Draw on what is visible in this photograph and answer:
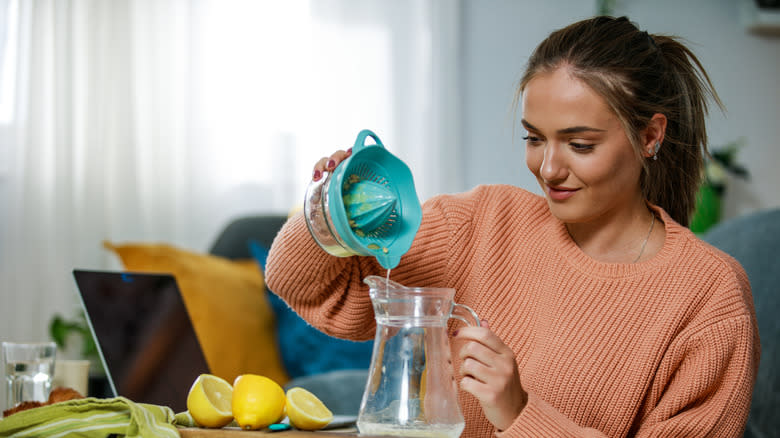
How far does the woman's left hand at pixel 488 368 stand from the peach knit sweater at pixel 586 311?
215 millimetres

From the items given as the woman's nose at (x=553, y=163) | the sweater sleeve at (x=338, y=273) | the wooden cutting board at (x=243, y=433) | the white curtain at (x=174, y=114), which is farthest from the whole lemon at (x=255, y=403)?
the white curtain at (x=174, y=114)

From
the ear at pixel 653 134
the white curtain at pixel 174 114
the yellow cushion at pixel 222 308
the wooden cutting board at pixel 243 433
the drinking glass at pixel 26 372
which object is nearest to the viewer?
the wooden cutting board at pixel 243 433

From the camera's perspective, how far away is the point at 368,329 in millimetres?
1305

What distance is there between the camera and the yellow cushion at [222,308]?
216cm

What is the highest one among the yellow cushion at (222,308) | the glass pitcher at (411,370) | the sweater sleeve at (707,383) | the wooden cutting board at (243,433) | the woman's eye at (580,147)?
the woman's eye at (580,147)

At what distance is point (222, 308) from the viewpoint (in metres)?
2.24

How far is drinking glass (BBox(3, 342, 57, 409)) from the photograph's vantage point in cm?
107

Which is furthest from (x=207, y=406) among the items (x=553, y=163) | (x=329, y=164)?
(x=553, y=163)

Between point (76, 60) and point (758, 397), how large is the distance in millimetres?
2397

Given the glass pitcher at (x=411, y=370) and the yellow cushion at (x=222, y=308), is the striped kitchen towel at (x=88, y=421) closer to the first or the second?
the glass pitcher at (x=411, y=370)

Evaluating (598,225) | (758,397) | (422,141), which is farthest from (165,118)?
(758,397)

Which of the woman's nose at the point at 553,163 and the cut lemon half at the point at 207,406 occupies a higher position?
Answer: the woman's nose at the point at 553,163

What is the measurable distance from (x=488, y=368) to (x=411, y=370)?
0.12m

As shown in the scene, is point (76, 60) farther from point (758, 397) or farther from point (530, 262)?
point (758, 397)
